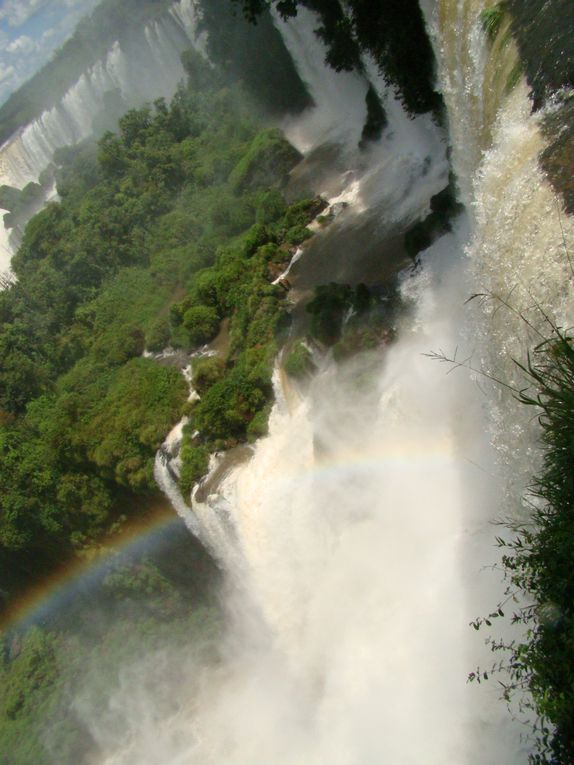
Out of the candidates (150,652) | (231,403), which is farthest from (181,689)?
(231,403)

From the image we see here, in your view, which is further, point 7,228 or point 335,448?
point 7,228

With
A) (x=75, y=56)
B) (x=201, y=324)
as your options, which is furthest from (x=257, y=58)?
(x=75, y=56)

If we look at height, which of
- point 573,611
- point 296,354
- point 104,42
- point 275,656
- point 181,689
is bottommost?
point 181,689

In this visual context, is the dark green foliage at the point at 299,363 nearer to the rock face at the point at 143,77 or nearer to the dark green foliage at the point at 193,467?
the dark green foliage at the point at 193,467

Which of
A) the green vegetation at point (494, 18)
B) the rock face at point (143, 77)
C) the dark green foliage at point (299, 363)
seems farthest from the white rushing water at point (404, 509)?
the rock face at point (143, 77)

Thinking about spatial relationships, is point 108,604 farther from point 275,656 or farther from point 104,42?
point 104,42

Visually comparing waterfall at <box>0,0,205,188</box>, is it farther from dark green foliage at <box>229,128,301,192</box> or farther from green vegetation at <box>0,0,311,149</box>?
dark green foliage at <box>229,128,301,192</box>

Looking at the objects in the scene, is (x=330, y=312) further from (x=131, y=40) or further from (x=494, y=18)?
(x=131, y=40)
